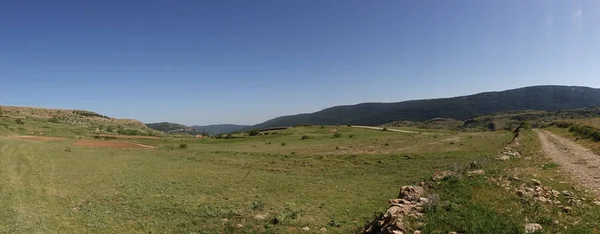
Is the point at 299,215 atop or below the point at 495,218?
below

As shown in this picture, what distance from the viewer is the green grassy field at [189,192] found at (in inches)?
592

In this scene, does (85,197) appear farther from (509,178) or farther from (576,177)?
(576,177)

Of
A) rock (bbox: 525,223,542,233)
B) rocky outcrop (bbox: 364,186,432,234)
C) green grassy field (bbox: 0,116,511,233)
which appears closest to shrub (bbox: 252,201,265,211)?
green grassy field (bbox: 0,116,511,233)

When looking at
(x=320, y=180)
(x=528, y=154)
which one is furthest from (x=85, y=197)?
(x=528, y=154)

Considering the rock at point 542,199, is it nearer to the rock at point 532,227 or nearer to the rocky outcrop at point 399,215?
the rock at point 532,227

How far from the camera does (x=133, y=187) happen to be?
70.9 ft

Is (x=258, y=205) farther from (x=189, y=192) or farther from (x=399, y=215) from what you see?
(x=399, y=215)

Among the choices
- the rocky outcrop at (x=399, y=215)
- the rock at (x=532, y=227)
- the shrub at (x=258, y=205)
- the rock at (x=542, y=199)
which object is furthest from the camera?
the shrub at (x=258, y=205)

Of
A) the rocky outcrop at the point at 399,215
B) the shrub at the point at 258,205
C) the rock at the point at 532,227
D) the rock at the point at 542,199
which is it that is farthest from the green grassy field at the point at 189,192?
the rock at the point at 542,199

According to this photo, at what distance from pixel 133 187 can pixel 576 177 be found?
29.1 metres

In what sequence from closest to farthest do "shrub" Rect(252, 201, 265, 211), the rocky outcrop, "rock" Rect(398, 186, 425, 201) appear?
the rocky outcrop, "rock" Rect(398, 186, 425, 201), "shrub" Rect(252, 201, 265, 211)

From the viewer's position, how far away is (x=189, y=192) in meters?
21.3

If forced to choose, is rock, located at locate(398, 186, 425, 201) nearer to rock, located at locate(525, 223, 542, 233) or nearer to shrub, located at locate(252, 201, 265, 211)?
rock, located at locate(525, 223, 542, 233)

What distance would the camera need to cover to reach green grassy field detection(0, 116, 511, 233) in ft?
49.3
